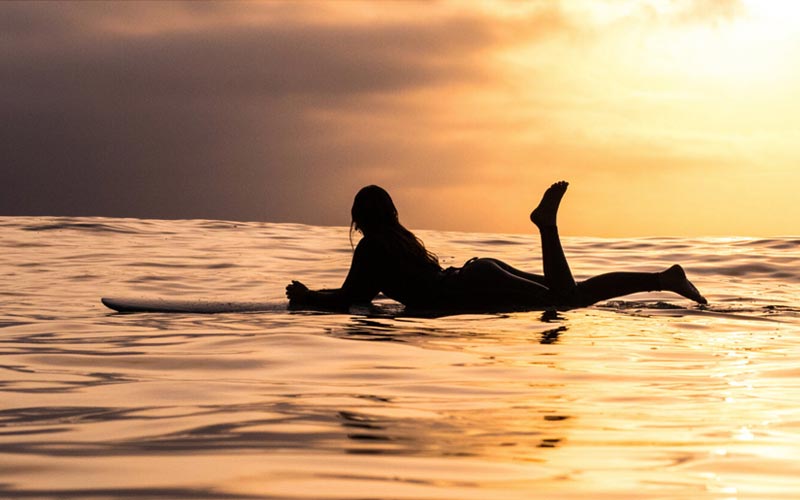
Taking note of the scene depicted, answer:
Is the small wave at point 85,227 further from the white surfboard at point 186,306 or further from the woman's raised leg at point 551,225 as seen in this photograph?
the woman's raised leg at point 551,225

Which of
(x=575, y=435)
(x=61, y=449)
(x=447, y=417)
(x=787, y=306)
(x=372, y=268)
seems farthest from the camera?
(x=787, y=306)

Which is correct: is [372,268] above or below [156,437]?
above

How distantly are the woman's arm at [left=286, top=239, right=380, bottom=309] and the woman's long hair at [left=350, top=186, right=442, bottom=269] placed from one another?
0.14 m

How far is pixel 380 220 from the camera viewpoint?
817 cm

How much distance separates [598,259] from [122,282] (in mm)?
7608

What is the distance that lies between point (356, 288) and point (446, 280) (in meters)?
0.78

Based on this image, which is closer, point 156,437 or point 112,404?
point 156,437

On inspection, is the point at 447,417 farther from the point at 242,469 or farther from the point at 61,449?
the point at 61,449

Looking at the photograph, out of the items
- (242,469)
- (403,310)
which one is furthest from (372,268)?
(242,469)

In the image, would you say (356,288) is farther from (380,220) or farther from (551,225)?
(551,225)

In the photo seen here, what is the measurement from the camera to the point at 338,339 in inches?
260

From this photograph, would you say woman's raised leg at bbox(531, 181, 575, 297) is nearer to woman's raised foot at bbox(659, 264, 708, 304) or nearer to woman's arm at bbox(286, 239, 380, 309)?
woman's raised foot at bbox(659, 264, 708, 304)

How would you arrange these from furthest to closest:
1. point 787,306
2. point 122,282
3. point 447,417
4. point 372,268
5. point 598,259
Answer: point 598,259 < point 122,282 < point 787,306 < point 372,268 < point 447,417

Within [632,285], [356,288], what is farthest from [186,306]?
[632,285]
